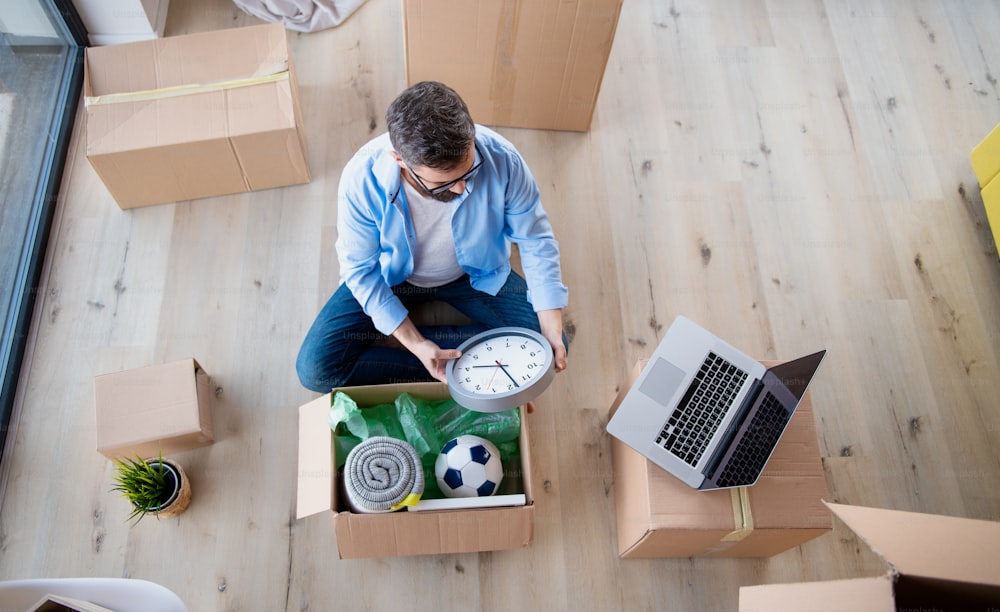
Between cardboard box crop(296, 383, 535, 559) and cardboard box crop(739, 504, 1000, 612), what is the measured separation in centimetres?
66

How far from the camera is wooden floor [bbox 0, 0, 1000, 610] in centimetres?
172

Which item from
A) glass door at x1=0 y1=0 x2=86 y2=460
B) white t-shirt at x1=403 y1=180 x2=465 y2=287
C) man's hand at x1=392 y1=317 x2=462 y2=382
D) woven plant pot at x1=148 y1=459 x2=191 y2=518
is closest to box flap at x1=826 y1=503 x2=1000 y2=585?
man's hand at x1=392 y1=317 x2=462 y2=382

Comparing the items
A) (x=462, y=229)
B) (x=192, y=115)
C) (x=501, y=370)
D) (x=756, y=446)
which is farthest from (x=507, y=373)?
(x=192, y=115)

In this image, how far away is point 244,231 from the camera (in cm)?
206

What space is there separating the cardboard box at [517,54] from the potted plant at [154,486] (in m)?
1.24

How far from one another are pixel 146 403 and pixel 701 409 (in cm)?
127

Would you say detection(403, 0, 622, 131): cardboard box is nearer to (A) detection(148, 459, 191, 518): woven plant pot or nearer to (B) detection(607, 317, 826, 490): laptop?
(B) detection(607, 317, 826, 490): laptop

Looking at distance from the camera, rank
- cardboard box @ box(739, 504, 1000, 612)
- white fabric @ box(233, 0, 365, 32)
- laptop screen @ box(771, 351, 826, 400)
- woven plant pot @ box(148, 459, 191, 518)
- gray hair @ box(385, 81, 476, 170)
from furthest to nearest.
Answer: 1. white fabric @ box(233, 0, 365, 32)
2. woven plant pot @ box(148, 459, 191, 518)
3. laptop screen @ box(771, 351, 826, 400)
4. gray hair @ box(385, 81, 476, 170)
5. cardboard box @ box(739, 504, 1000, 612)

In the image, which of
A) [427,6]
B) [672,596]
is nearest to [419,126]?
[427,6]

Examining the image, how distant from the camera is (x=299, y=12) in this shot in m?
Answer: 2.35

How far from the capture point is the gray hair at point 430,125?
3.89 feet

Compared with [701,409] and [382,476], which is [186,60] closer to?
[382,476]

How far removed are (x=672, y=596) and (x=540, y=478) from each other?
410mm

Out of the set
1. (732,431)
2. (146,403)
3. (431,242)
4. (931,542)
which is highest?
(931,542)
